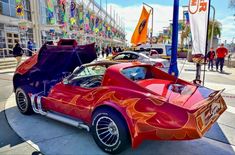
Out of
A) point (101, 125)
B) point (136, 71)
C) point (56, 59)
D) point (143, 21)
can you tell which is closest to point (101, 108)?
point (101, 125)

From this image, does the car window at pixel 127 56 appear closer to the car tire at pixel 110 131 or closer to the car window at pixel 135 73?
the car window at pixel 135 73

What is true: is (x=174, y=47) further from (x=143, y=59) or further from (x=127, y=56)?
(x=127, y=56)

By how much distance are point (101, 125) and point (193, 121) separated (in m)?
1.36

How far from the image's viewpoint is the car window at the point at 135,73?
3.42 metres

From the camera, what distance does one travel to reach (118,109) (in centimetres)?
286

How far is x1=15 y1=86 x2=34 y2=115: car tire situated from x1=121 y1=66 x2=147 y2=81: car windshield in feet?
8.41

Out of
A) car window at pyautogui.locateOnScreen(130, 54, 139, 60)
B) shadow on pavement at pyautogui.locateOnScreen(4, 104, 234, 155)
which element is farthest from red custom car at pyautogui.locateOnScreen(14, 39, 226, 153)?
car window at pyautogui.locateOnScreen(130, 54, 139, 60)

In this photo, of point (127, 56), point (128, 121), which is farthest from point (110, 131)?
point (127, 56)

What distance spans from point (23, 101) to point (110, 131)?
2.77 meters

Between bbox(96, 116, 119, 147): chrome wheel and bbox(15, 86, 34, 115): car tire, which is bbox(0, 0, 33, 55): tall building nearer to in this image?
bbox(15, 86, 34, 115): car tire

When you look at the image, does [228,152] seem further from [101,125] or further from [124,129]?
[101,125]

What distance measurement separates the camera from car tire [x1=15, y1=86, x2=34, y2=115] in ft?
15.4

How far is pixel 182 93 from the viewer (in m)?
3.15

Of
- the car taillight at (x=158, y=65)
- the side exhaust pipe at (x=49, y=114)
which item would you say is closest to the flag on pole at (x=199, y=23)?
the side exhaust pipe at (x=49, y=114)
